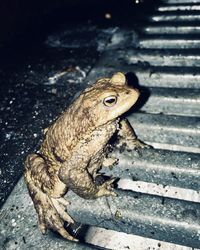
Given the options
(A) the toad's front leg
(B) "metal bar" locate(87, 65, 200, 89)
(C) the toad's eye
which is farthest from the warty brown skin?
(B) "metal bar" locate(87, 65, 200, 89)

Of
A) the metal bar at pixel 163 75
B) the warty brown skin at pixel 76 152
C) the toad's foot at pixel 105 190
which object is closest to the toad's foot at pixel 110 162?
the warty brown skin at pixel 76 152

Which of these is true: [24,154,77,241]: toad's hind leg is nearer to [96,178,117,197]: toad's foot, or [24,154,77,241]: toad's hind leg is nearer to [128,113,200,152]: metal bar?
[96,178,117,197]: toad's foot

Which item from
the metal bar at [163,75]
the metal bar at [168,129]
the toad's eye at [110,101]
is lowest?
the metal bar at [168,129]

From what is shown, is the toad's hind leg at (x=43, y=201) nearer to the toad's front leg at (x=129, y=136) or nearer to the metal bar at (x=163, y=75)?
the toad's front leg at (x=129, y=136)

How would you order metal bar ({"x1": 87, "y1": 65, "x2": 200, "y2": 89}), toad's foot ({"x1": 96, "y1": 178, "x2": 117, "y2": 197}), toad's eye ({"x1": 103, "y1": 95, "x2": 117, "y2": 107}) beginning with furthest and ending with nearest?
metal bar ({"x1": 87, "y1": 65, "x2": 200, "y2": 89})
toad's foot ({"x1": 96, "y1": 178, "x2": 117, "y2": 197})
toad's eye ({"x1": 103, "y1": 95, "x2": 117, "y2": 107})

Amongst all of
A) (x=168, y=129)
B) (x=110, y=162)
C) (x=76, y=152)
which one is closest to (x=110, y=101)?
(x=76, y=152)

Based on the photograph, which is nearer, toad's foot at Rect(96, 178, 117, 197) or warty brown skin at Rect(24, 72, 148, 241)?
warty brown skin at Rect(24, 72, 148, 241)

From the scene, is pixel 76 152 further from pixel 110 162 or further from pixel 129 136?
pixel 129 136

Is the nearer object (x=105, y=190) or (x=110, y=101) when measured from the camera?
(x=110, y=101)
